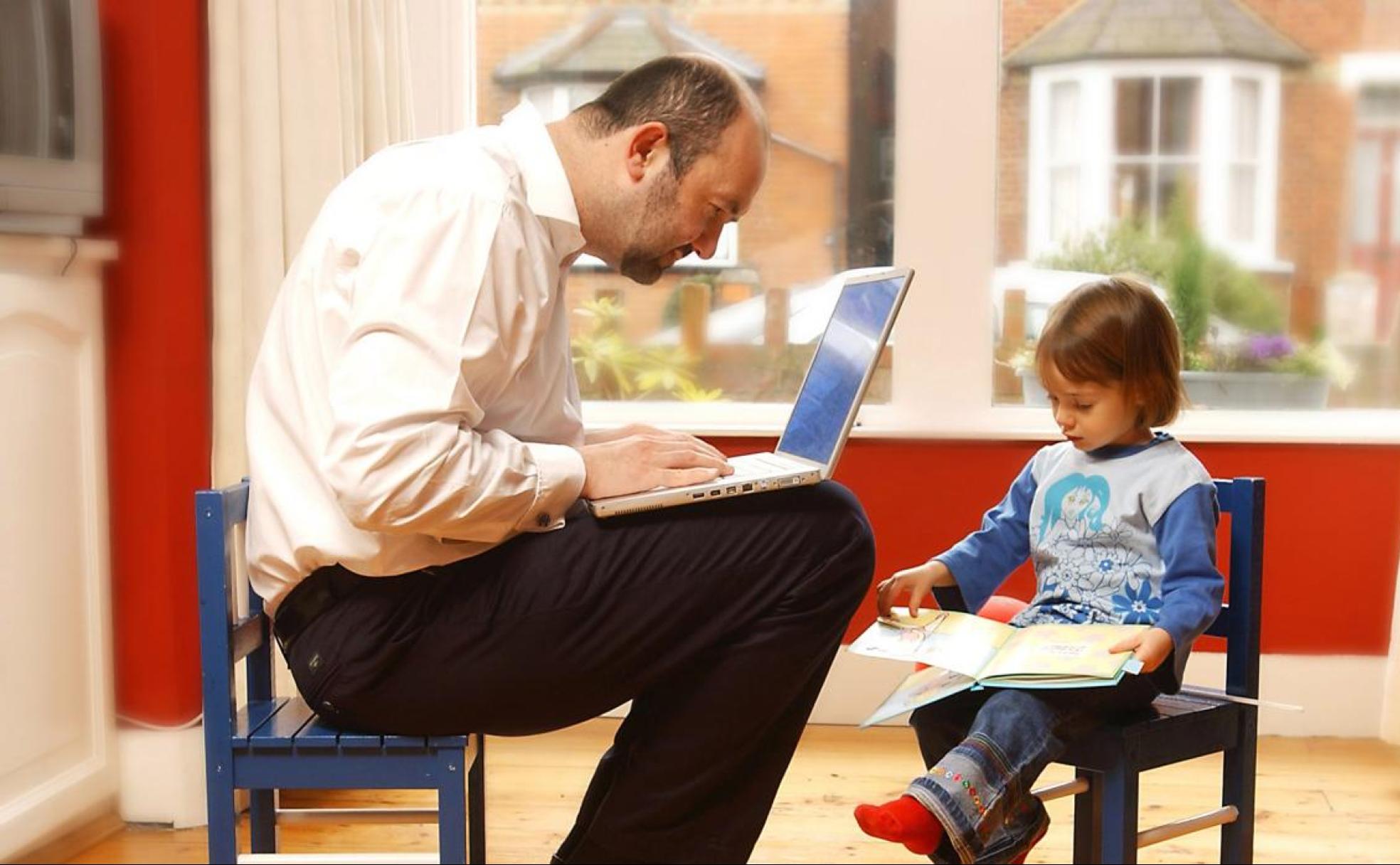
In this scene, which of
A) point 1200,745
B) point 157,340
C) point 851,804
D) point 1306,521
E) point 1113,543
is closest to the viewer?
point 1200,745

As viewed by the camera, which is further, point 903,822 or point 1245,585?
point 1245,585

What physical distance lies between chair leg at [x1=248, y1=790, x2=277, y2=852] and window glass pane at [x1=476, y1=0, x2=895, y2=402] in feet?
5.20

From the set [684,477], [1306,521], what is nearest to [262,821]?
[684,477]

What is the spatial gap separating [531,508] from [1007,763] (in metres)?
0.59

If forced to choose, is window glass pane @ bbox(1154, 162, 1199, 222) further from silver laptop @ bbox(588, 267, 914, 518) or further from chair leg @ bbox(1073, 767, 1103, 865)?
chair leg @ bbox(1073, 767, 1103, 865)

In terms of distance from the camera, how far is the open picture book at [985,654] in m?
1.53

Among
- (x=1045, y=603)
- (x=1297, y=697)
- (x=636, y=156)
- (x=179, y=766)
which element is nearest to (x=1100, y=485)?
(x=1045, y=603)

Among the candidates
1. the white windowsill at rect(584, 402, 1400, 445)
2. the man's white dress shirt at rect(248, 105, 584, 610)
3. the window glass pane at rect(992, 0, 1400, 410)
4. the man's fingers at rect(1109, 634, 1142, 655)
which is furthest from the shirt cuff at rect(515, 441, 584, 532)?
the window glass pane at rect(992, 0, 1400, 410)

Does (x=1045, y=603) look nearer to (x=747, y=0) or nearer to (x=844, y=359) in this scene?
(x=844, y=359)

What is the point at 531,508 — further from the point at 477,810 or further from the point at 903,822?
the point at 477,810

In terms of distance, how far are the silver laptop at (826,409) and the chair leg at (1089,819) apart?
1.48 ft

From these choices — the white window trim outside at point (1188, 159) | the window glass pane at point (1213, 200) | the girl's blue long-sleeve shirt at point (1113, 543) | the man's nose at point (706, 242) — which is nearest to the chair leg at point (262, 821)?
the man's nose at point (706, 242)

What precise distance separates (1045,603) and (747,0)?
1.69 m

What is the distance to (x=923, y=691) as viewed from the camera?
1.69 m
